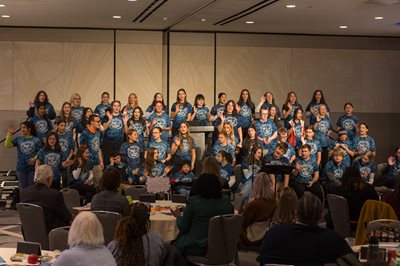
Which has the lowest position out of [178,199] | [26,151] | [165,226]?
[165,226]

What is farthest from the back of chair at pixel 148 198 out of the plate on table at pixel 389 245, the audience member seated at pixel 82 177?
the plate on table at pixel 389 245

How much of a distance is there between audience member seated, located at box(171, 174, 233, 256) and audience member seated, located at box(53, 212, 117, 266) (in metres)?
2.18

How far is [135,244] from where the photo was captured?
5500mm

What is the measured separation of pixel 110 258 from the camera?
5215 millimetres

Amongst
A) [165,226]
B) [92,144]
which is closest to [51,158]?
[92,144]

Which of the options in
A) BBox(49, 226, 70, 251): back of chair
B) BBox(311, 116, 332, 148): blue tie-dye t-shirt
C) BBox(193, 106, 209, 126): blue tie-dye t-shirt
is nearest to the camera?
BBox(49, 226, 70, 251): back of chair

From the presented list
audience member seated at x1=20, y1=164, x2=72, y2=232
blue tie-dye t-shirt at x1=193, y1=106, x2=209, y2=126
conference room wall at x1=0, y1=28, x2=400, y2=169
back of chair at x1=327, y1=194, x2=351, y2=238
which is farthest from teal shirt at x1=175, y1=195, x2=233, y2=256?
conference room wall at x1=0, y1=28, x2=400, y2=169

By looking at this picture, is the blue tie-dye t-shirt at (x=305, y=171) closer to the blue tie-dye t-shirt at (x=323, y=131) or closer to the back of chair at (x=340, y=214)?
the blue tie-dye t-shirt at (x=323, y=131)

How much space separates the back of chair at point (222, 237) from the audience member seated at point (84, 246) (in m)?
2.12

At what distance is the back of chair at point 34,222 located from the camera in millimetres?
7770

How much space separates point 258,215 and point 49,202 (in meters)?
2.03

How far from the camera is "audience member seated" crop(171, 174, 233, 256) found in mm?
7316

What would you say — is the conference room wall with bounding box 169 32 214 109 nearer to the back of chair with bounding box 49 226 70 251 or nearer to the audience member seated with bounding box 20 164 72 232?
the audience member seated with bounding box 20 164 72 232

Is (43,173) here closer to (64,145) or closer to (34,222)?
(34,222)
